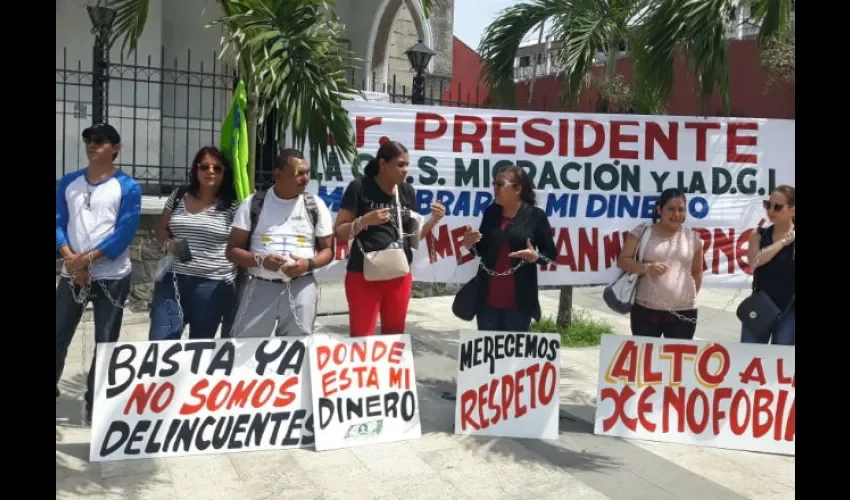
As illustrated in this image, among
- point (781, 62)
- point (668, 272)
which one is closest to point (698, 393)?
point (668, 272)

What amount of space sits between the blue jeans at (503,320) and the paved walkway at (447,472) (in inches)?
26.5

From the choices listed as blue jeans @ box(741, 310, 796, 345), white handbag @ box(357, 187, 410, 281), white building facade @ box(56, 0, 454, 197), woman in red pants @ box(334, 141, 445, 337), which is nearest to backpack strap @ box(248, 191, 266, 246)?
woman in red pants @ box(334, 141, 445, 337)

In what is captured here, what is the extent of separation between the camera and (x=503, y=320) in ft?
16.2

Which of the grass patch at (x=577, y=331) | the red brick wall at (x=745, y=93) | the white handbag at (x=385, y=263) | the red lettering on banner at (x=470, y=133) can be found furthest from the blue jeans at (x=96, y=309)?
the red brick wall at (x=745, y=93)

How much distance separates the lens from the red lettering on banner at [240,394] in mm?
4188

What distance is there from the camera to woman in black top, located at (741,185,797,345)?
15.2 ft

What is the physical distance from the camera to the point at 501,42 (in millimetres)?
7715

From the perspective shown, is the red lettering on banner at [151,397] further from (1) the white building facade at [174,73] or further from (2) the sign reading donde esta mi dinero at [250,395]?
(1) the white building facade at [174,73]

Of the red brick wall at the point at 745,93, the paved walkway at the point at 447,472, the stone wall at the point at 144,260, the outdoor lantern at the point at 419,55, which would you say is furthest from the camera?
the red brick wall at the point at 745,93

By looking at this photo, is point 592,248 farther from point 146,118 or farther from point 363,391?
point 146,118

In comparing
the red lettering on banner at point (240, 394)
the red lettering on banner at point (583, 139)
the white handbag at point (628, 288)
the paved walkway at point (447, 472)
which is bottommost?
the paved walkway at point (447, 472)

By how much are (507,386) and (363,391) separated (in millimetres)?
884
